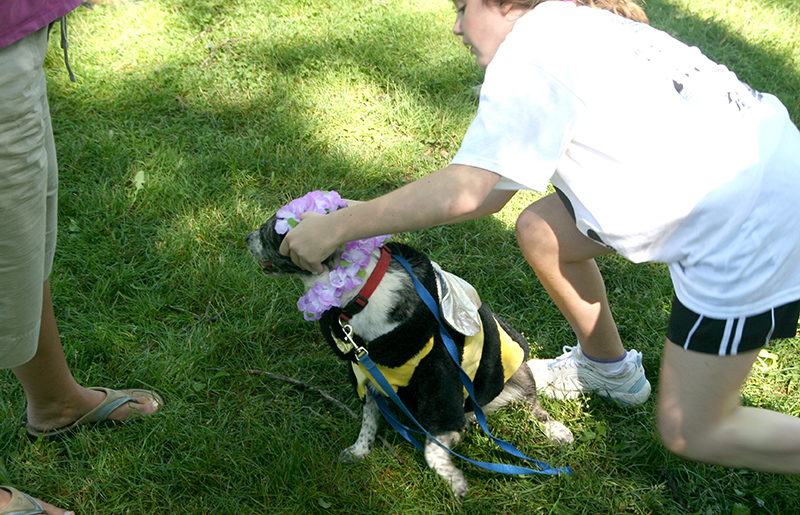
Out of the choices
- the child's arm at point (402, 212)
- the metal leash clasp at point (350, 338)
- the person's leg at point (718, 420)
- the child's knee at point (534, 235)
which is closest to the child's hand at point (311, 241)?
the child's arm at point (402, 212)

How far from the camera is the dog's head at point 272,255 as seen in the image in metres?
2.17

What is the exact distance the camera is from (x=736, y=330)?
1679 mm

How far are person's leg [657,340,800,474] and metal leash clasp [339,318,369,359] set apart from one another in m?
1.00

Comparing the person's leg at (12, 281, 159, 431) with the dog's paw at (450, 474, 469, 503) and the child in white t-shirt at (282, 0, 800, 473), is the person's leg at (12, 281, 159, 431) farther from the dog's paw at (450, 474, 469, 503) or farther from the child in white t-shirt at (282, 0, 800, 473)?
the dog's paw at (450, 474, 469, 503)

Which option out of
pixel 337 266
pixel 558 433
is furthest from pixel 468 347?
pixel 558 433

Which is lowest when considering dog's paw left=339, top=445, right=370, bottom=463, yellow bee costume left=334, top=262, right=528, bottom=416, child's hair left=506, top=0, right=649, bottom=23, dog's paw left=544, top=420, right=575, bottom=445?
dog's paw left=544, top=420, right=575, bottom=445

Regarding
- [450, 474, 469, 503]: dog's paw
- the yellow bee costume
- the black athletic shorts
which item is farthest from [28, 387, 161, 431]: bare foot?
the black athletic shorts

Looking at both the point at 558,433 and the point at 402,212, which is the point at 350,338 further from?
the point at 558,433

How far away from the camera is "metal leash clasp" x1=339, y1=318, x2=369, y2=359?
82.3 inches

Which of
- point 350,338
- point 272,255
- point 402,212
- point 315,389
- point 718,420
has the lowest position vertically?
point 315,389

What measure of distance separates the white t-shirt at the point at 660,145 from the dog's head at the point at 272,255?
79cm

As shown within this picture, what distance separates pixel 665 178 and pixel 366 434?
1575 millimetres

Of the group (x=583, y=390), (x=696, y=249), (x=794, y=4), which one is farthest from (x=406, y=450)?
(x=794, y=4)

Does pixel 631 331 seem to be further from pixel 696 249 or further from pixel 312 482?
pixel 312 482
